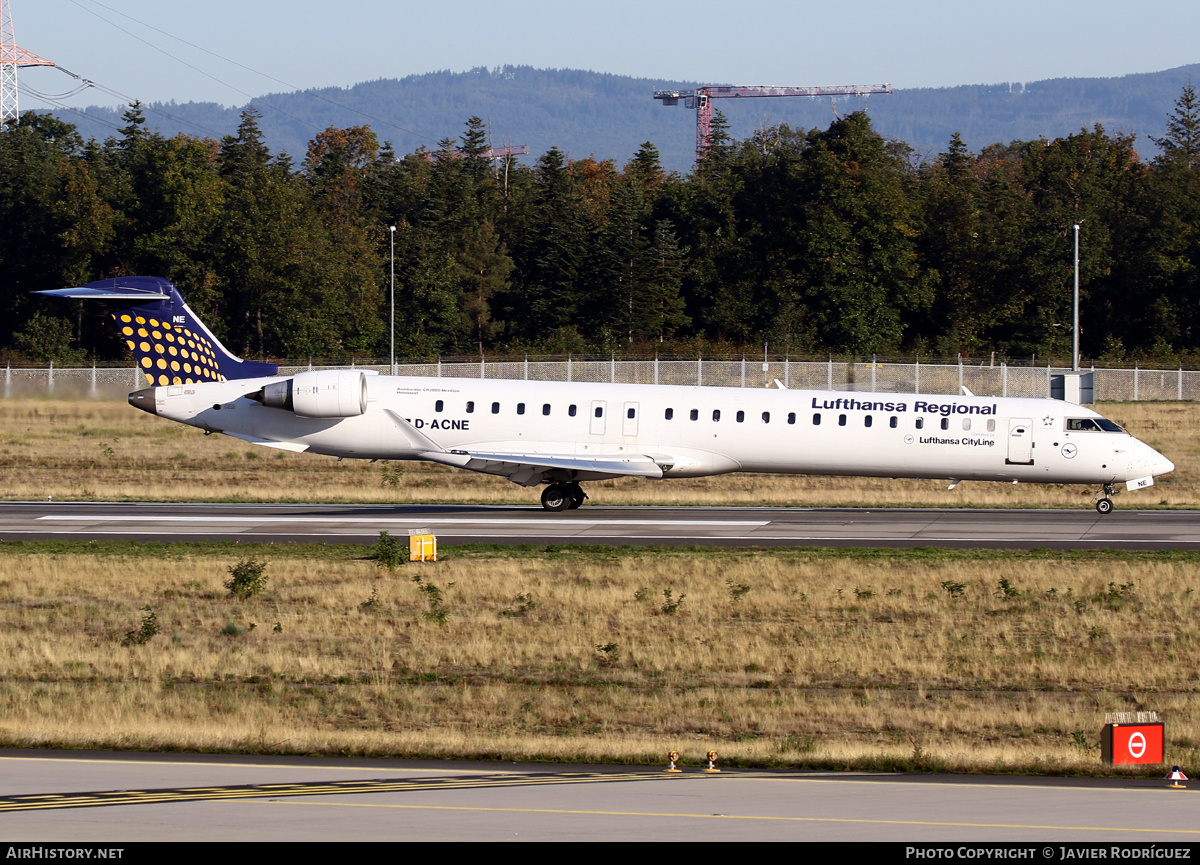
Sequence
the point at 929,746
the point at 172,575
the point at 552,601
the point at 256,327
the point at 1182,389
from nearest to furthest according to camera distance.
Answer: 1. the point at 929,746
2. the point at 552,601
3. the point at 172,575
4. the point at 1182,389
5. the point at 256,327

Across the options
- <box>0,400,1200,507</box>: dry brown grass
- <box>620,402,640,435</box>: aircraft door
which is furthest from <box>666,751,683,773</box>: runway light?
<box>0,400,1200,507</box>: dry brown grass

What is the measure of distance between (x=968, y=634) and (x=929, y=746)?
227 inches

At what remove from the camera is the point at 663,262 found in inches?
3314

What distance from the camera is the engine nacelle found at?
30781 millimetres

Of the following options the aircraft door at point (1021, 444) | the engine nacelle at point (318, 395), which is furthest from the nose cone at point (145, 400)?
the aircraft door at point (1021, 444)

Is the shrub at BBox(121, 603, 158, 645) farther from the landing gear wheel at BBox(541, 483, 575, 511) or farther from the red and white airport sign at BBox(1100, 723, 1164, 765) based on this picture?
the landing gear wheel at BBox(541, 483, 575, 511)

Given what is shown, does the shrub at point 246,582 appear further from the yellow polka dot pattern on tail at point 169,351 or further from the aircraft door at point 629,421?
the yellow polka dot pattern on tail at point 169,351

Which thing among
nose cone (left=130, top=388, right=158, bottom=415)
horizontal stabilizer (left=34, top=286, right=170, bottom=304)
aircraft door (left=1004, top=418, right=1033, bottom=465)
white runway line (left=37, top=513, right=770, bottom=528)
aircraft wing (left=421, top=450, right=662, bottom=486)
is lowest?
white runway line (left=37, top=513, right=770, bottom=528)

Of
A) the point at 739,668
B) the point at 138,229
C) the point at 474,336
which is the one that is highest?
the point at 138,229

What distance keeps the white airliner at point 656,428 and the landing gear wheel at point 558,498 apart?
1.58 ft

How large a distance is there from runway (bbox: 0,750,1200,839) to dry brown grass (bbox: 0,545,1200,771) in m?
0.95

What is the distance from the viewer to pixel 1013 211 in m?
84.8
